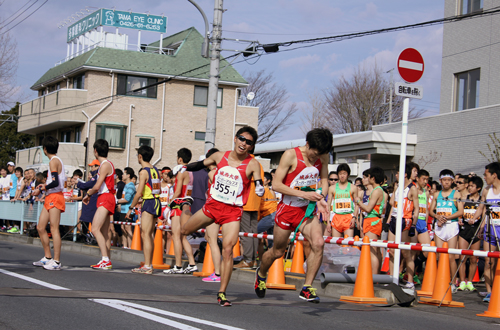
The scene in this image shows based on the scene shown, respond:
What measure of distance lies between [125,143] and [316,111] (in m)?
14.8

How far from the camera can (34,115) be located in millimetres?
45438

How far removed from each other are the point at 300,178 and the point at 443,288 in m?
3.09

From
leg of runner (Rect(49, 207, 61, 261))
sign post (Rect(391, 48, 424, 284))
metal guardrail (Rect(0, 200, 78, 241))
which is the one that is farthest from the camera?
metal guardrail (Rect(0, 200, 78, 241))

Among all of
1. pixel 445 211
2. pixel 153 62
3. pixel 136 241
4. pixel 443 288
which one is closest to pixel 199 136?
pixel 153 62

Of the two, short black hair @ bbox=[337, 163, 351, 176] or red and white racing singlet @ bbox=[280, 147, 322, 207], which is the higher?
short black hair @ bbox=[337, 163, 351, 176]

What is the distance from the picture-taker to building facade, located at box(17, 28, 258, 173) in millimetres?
39188

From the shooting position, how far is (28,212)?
730 inches

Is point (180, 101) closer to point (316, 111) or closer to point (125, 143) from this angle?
point (125, 143)

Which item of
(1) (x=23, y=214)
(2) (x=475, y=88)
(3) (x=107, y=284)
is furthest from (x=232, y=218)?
(2) (x=475, y=88)

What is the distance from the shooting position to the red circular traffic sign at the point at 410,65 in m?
8.96

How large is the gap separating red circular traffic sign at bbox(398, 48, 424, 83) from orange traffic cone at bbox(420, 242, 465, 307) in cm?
273

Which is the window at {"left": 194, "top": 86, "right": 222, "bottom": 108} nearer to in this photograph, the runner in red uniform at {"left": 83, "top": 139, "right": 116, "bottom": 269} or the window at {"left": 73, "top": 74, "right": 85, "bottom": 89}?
the window at {"left": 73, "top": 74, "right": 85, "bottom": 89}

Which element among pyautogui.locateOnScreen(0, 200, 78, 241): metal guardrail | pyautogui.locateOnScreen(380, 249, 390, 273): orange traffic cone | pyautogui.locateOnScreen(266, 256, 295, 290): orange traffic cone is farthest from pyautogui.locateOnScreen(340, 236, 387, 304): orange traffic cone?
pyautogui.locateOnScreen(0, 200, 78, 241): metal guardrail

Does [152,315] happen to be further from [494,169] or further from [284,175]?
[494,169]
